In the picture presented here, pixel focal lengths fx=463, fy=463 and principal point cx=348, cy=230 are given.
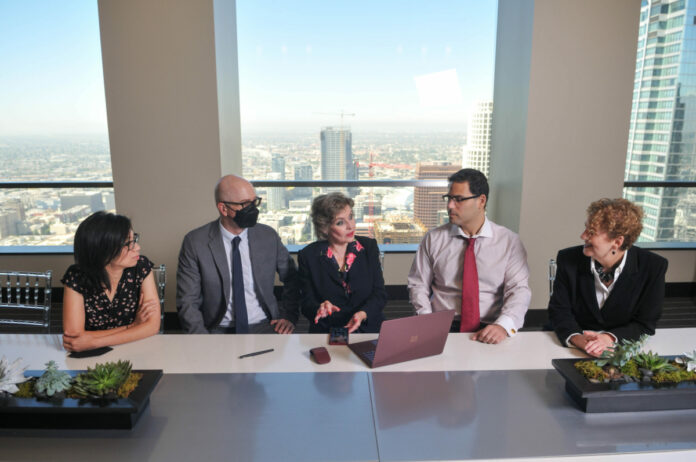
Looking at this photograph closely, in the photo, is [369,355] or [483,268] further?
[483,268]

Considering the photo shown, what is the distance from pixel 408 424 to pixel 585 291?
3.84 ft

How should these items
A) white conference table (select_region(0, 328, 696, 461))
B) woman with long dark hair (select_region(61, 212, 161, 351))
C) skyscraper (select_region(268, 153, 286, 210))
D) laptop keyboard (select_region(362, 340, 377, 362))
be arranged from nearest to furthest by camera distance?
1. white conference table (select_region(0, 328, 696, 461))
2. laptop keyboard (select_region(362, 340, 377, 362))
3. woman with long dark hair (select_region(61, 212, 161, 351))
4. skyscraper (select_region(268, 153, 286, 210))

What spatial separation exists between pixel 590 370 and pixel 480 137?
10.6 ft

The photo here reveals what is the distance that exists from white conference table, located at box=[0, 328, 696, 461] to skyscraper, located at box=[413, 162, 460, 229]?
105 inches

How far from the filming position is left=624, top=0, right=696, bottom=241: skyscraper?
414 cm

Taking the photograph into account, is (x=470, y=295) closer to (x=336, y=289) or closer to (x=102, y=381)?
(x=336, y=289)

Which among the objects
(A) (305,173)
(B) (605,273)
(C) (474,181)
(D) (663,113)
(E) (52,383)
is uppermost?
(D) (663,113)

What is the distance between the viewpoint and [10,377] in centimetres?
133

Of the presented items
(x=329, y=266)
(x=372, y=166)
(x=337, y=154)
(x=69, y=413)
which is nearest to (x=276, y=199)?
(x=337, y=154)

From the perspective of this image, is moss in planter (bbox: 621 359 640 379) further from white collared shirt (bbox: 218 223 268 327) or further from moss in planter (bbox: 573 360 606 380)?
white collared shirt (bbox: 218 223 268 327)

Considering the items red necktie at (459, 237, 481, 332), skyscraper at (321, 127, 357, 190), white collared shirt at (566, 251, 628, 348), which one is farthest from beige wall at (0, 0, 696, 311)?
white collared shirt at (566, 251, 628, 348)

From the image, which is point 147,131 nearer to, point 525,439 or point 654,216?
point 525,439

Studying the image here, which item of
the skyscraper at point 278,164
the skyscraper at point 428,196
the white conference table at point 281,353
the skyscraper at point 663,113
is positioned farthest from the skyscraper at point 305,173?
the skyscraper at point 663,113

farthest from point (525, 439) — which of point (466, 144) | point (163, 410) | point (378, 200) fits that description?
point (466, 144)
